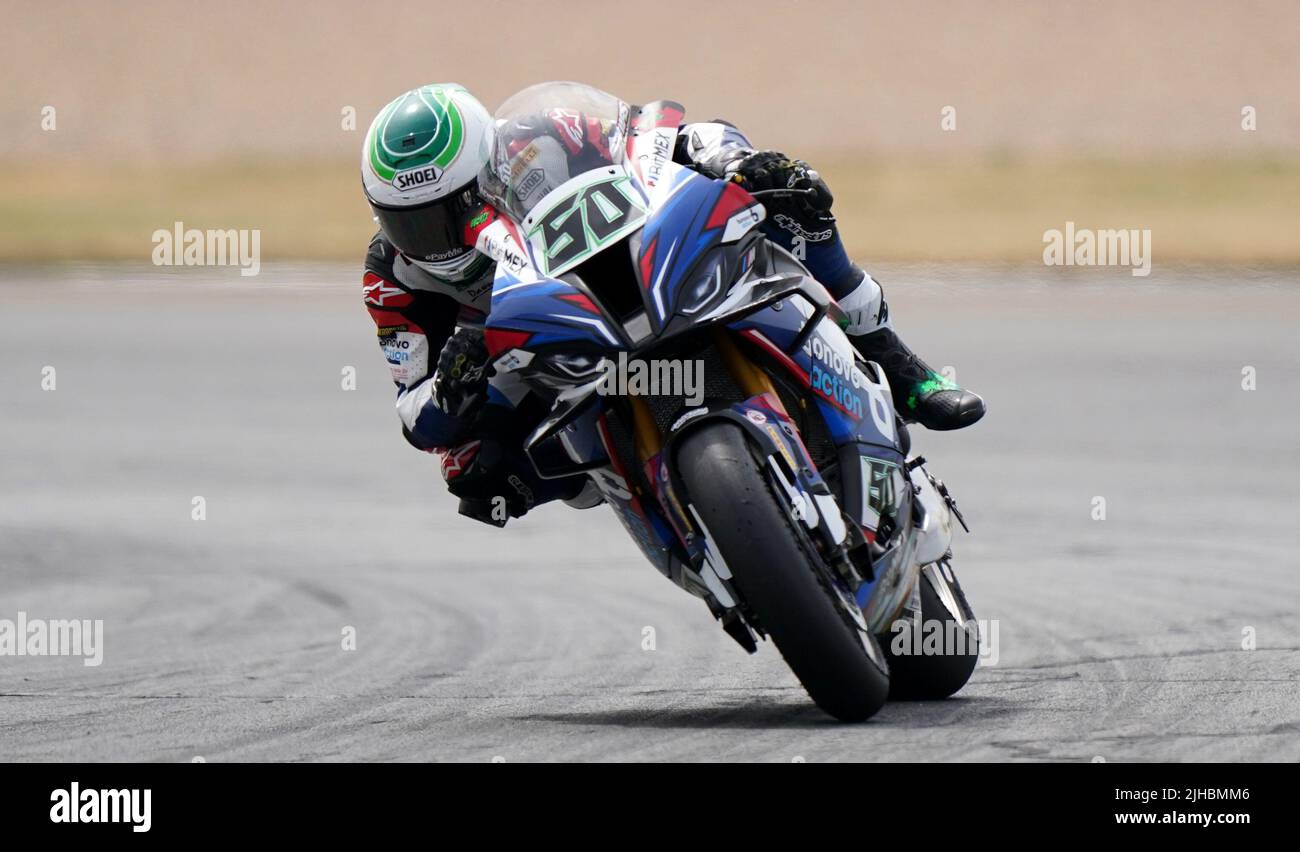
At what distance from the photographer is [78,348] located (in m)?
22.5

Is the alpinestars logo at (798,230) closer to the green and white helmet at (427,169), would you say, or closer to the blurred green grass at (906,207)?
the green and white helmet at (427,169)

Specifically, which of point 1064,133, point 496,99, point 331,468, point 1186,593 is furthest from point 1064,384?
point 496,99

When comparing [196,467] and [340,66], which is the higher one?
[340,66]

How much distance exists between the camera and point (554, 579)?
33.7 feet

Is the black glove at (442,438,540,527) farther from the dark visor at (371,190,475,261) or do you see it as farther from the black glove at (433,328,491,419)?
the dark visor at (371,190,475,261)

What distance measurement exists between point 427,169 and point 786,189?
1014mm

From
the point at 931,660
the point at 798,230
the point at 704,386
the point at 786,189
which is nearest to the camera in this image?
the point at 704,386

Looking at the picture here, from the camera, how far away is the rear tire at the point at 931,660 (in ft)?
20.7

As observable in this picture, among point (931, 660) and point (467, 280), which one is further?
point (931, 660)

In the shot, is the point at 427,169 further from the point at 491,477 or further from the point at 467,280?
the point at 491,477

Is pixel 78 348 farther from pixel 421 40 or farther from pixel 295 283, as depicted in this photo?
pixel 421 40

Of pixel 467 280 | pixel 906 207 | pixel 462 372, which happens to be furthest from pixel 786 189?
Answer: pixel 906 207

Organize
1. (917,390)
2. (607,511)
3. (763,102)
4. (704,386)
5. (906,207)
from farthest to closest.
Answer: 1. (763,102)
2. (906,207)
3. (607,511)
4. (917,390)
5. (704,386)
